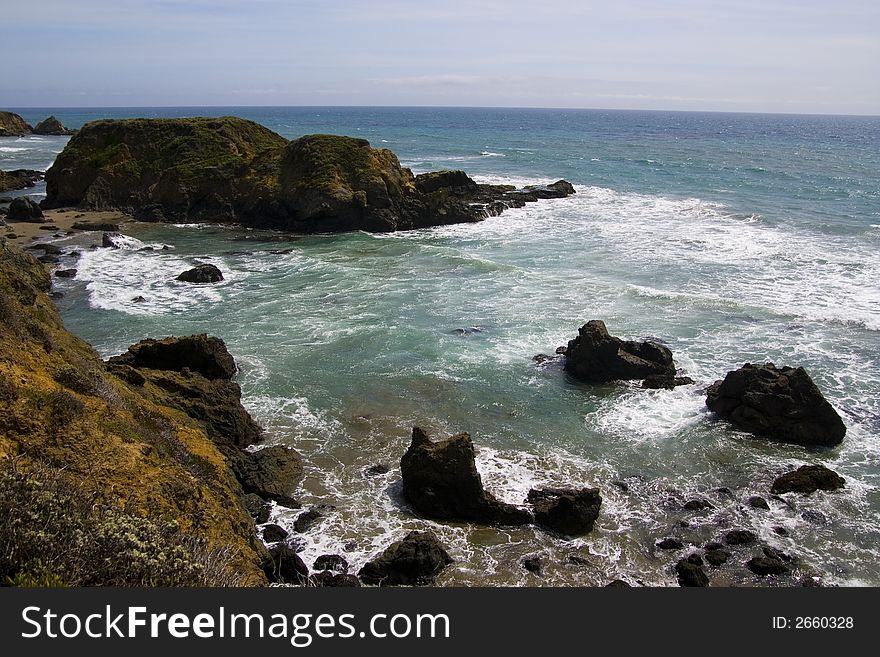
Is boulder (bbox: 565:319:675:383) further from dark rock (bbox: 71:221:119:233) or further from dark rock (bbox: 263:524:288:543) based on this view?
dark rock (bbox: 71:221:119:233)

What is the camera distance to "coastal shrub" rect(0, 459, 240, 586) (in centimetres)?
781

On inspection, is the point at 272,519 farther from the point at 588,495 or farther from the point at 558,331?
the point at 558,331

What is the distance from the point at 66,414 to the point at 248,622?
21.7 ft

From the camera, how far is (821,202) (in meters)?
63.2

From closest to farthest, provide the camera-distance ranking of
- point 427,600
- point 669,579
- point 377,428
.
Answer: point 427,600
point 669,579
point 377,428

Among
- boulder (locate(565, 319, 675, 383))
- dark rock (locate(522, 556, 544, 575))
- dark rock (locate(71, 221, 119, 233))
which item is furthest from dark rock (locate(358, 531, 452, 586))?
dark rock (locate(71, 221, 119, 233))

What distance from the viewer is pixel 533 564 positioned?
15094 mm

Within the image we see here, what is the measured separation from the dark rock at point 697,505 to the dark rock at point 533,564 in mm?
4750

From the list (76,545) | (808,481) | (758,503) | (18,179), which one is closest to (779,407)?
(808,481)

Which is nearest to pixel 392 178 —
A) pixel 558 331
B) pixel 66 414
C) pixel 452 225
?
pixel 452 225

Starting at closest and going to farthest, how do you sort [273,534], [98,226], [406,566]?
[406,566], [273,534], [98,226]

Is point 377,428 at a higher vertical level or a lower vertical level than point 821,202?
lower

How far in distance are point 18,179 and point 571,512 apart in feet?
239

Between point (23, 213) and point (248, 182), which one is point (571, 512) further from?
point (23, 213)
